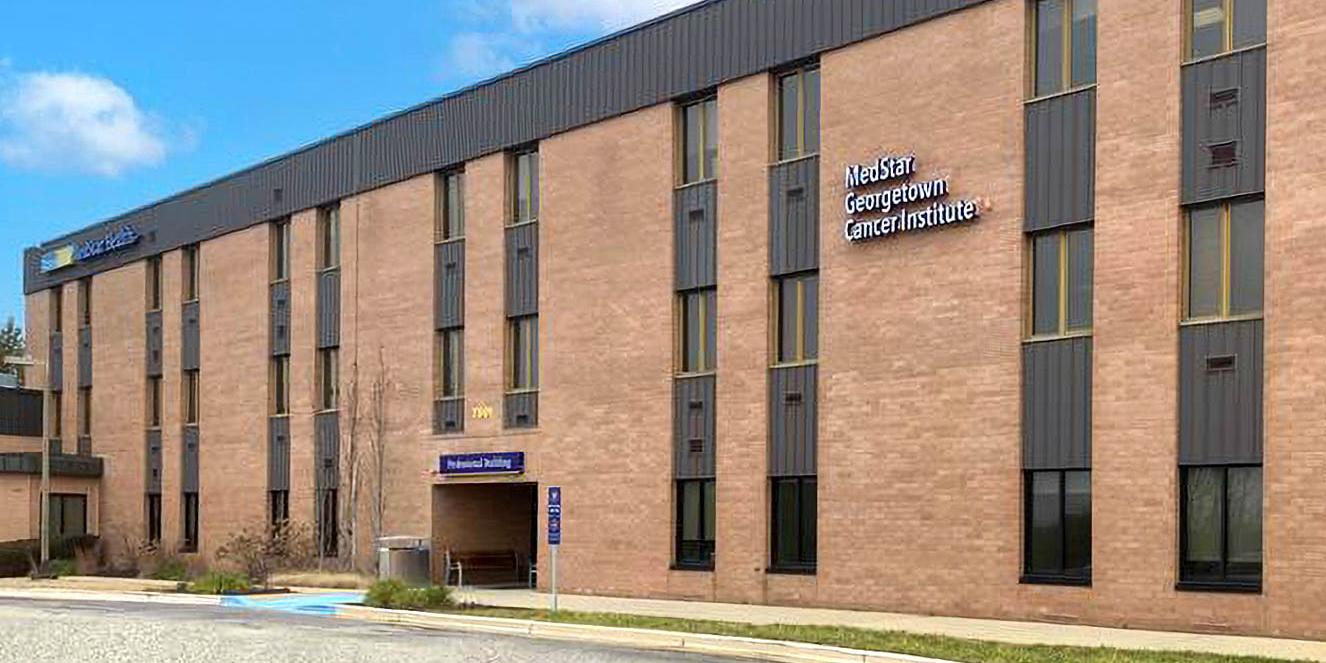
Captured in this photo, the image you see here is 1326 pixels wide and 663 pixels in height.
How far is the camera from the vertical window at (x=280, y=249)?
4253 cm

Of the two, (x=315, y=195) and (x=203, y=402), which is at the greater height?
(x=315, y=195)

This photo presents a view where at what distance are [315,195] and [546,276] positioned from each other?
10182mm

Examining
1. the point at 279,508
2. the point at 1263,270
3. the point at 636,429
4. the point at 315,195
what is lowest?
the point at 279,508

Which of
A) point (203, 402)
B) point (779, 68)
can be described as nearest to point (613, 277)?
point (779, 68)

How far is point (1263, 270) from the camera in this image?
21.0 m

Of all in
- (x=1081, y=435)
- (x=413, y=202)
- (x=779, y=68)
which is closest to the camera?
→ (x=1081, y=435)

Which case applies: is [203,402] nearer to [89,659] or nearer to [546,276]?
[546,276]

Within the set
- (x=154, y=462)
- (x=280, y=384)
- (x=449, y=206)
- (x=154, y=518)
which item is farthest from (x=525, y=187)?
(x=154, y=518)

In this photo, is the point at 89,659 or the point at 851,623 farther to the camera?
the point at 851,623

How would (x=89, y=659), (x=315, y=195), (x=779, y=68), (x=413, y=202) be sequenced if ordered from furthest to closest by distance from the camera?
(x=315, y=195), (x=413, y=202), (x=779, y=68), (x=89, y=659)

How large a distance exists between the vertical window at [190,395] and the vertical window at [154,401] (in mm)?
1822

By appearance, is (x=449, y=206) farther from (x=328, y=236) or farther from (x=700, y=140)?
(x=700, y=140)

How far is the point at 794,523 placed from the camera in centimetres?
2764

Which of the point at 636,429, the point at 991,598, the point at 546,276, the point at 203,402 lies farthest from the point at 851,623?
the point at 203,402
